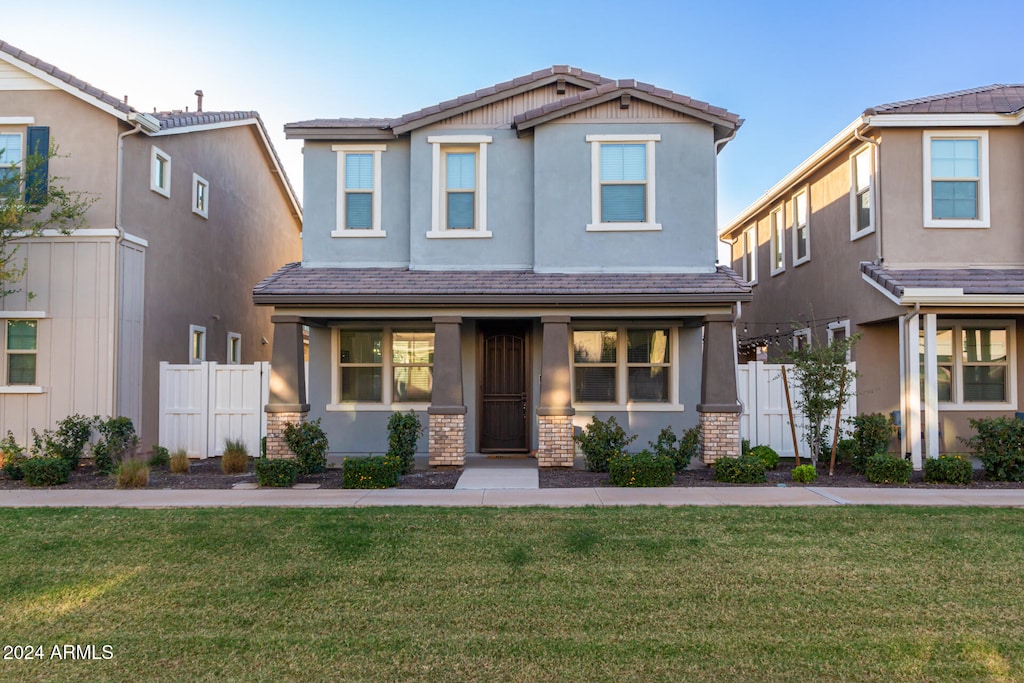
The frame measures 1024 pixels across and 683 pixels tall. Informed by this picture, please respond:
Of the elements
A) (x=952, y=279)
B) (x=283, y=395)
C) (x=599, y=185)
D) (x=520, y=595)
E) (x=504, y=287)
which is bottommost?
(x=520, y=595)

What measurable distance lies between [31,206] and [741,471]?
484 inches

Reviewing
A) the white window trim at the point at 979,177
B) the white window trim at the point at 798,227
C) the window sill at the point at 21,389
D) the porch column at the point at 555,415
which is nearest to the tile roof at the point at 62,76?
the window sill at the point at 21,389

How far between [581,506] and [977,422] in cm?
681

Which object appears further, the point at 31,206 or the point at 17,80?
the point at 17,80

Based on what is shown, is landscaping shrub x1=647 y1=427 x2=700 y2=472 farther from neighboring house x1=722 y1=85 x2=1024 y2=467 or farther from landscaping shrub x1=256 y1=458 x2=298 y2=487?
landscaping shrub x1=256 y1=458 x2=298 y2=487

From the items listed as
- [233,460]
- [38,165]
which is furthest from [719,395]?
[38,165]

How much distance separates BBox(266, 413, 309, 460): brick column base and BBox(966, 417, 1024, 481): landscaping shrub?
1079cm

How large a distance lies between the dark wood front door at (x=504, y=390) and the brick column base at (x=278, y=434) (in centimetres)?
359

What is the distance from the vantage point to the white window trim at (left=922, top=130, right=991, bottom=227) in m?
12.3

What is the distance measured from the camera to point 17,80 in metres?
12.8

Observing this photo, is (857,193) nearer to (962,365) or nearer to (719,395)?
(962,365)

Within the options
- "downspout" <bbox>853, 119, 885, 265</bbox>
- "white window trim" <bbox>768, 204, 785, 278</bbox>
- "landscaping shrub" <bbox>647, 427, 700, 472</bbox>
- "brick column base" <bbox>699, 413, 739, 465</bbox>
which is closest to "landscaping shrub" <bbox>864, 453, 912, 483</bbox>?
"brick column base" <bbox>699, 413, 739, 465</bbox>

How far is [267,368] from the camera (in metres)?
13.1

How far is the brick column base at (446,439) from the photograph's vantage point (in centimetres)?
1141
